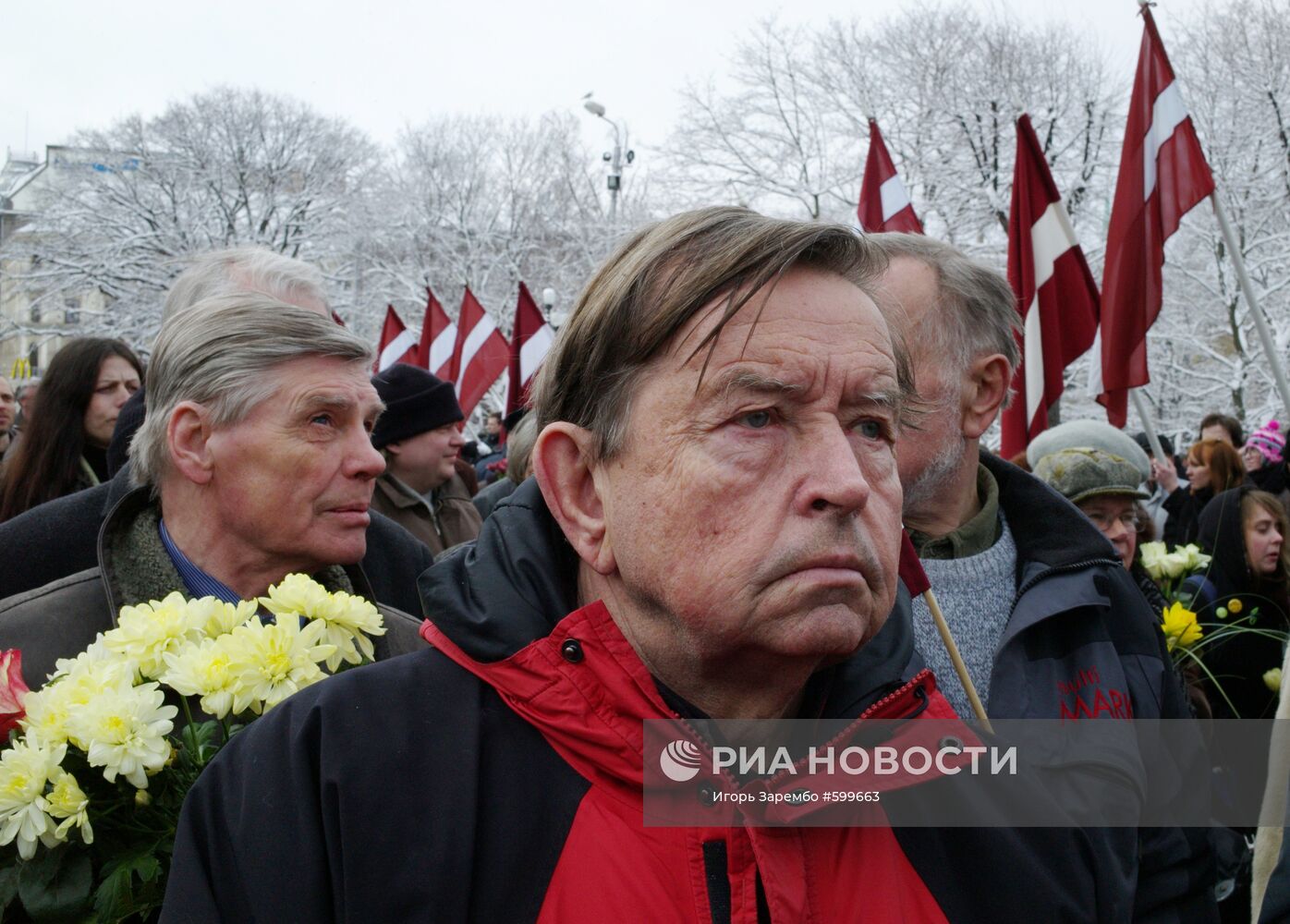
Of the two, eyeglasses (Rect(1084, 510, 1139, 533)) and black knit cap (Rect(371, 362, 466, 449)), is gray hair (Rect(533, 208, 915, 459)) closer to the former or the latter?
eyeglasses (Rect(1084, 510, 1139, 533))

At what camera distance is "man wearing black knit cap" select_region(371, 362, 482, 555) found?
608 centimetres

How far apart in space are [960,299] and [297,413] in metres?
1.66

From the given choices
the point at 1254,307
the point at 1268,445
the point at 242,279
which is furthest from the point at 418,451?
the point at 1268,445

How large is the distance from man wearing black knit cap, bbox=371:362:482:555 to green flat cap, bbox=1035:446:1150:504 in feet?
11.0

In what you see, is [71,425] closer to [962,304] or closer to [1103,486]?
[962,304]

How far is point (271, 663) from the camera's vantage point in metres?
2.08

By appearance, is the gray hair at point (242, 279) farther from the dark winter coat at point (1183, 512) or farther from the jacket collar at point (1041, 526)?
the dark winter coat at point (1183, 512)

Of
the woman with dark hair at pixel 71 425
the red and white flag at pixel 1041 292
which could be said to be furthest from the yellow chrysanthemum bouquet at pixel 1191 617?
the woman with dark hair at pixel 71 425

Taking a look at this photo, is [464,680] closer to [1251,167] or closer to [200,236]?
[1251,167]

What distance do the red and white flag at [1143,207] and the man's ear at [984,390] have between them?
3.49 metres

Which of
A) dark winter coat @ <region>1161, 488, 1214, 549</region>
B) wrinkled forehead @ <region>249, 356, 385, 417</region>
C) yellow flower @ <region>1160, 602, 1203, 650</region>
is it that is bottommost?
dark winter coat @ <region>1161, 488, 1214, 549</region>

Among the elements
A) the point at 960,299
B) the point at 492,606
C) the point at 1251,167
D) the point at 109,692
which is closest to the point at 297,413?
the point at 109,692

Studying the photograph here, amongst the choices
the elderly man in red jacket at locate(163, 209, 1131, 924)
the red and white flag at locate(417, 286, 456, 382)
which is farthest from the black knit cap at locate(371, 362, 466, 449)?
the red and white flag at locate(417, 286, 456, 382)

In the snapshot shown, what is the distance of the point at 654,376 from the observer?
1.64 metres
